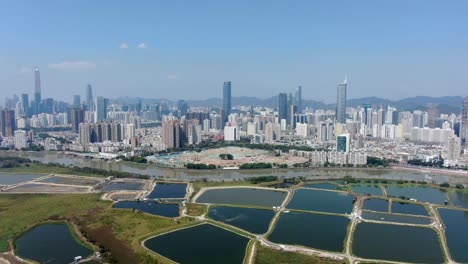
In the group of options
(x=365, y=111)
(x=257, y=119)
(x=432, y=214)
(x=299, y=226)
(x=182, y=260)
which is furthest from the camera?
(x=365, y=111)

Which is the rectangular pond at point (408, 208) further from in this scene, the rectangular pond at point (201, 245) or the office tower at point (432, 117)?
the office tower at point (432, 117)

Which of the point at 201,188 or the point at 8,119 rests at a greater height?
the point at 8,119

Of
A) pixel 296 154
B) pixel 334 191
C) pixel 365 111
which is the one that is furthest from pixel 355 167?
pixel 365 111

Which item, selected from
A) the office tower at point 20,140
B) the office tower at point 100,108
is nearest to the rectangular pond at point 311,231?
the office tower at point 20,140

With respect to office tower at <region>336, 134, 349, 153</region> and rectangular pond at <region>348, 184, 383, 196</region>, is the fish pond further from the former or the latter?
office tower at <region>336, 134, 349, 153</region>

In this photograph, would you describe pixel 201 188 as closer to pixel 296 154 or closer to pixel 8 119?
pixel 296 154

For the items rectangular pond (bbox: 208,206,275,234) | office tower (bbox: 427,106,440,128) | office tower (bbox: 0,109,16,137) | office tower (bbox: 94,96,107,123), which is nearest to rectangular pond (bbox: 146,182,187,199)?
rectangular pond (bbox: 208,206,275,234)

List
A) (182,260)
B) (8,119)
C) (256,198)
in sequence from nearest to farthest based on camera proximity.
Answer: (182,260) < (256,198) < (8,119)
